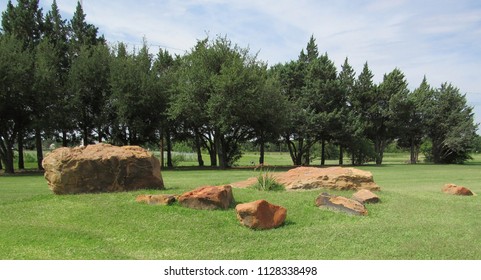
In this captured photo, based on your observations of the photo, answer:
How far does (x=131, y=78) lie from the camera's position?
110 feet

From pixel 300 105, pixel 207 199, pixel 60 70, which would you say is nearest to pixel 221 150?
pixel 300 105

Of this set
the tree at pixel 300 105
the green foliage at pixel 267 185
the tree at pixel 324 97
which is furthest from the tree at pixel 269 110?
the green foliage at pixel 267 185

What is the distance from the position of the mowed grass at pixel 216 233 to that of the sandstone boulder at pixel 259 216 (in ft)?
0.54

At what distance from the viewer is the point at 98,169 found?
12.2 m

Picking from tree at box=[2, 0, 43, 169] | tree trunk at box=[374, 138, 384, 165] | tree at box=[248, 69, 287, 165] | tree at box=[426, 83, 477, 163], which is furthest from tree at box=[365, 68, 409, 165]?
tree at box=[2, 0, 43, 169]

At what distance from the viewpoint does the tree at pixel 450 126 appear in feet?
166

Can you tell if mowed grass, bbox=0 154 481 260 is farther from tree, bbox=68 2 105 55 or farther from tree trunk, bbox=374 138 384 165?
tree trunk, bbox=374 138 384 165

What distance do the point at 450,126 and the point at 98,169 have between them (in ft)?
165

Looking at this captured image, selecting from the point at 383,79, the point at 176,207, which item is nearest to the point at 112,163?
the point at 176,207

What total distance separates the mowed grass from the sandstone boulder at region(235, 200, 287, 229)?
0.54 feet

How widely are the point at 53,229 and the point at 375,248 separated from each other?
6.21 metres

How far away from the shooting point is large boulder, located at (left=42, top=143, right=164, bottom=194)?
1190 centimetres

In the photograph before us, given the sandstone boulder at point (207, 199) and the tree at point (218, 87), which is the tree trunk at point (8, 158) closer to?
the tree at point (218, 87)

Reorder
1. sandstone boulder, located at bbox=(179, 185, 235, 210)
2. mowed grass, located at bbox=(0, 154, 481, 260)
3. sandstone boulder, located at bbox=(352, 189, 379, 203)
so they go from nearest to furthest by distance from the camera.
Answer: mowed grass, located at bbox=(0, 154, 481, 260)
sandstone boulder, located at bbox=(179, 185, 235, 210)
sandstone boulder, located at bbox=(352, 189, 379, 203)
